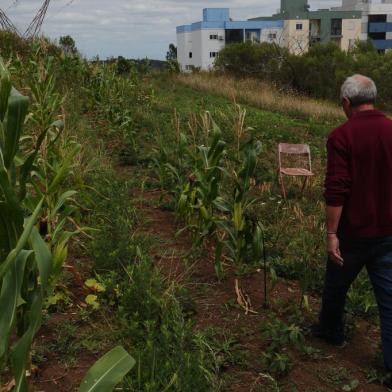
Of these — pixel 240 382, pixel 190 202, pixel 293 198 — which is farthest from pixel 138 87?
pixel 240 382

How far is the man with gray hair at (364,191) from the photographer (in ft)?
10.5

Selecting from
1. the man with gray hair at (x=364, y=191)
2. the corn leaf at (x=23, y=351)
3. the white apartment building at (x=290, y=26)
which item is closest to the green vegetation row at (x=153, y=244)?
the corn leaf at (x=23, y=351)

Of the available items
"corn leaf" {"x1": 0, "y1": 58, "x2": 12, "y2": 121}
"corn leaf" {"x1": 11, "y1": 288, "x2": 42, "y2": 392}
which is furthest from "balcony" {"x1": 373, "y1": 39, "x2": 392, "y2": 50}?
"corn leaf" {"x1": 11, "y1": 288, "x2": 42, "y2": 392}

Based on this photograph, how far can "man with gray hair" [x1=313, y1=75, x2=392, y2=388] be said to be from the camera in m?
3.19

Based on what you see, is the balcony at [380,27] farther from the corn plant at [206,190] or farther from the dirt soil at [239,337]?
the dirt soil at [239,337]

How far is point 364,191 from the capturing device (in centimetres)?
321

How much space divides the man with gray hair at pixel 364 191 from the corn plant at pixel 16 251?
5.91 ft

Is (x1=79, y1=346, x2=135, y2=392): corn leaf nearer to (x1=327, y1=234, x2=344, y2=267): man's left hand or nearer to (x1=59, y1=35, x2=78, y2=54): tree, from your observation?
(x1=327, y1=234, x2=344, y2=267): man's left hand

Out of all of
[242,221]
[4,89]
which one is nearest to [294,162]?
[242,221]

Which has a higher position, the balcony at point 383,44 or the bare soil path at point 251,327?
the balcony at point 383,44

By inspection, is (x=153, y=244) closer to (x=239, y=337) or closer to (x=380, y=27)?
(x=239, y=337)

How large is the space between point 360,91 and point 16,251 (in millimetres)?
2383

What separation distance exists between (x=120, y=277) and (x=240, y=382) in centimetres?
122

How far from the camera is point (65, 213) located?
12.0 ft
